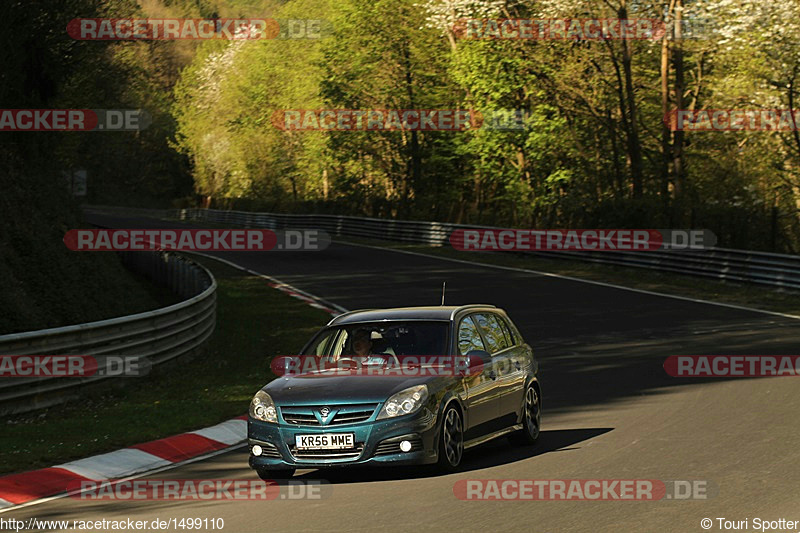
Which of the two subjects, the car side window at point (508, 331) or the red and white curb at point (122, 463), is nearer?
the red and white curb at point (122, 463)

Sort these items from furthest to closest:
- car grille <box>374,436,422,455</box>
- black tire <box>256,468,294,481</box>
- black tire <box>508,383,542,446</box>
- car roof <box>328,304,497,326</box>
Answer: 1. black tire <box>508,383,542,446</box>
2. car roof <box>328,304,497,326</box>
3. black tire <box>256,468,294,481</box>
4. car grille <box>374,436,422,455</box>

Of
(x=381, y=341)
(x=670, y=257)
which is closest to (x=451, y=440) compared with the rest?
(x=381, y=341)

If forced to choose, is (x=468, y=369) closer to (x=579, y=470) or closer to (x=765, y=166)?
(x=579, y=470)

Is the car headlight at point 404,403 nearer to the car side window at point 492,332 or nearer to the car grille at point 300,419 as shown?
the car grille at point 300,419

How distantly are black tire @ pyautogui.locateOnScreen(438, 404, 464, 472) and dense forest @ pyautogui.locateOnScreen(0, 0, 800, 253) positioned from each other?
56.0ft

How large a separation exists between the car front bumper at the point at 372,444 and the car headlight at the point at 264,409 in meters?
0.15

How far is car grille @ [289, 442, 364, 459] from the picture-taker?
955cm

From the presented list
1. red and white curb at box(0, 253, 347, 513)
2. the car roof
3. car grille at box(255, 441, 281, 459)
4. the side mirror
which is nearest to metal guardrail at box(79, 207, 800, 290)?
red and white curb at box(0, 253, 347, 513)

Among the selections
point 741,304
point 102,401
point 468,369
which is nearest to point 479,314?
point 468,369

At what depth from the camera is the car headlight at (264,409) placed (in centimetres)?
984

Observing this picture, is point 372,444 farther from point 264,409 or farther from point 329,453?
point 264,409

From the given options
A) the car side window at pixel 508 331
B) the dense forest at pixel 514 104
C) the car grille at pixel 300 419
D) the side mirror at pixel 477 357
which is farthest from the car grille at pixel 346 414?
the dense forest at pixel 514 104

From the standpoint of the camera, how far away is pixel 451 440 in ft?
32.9

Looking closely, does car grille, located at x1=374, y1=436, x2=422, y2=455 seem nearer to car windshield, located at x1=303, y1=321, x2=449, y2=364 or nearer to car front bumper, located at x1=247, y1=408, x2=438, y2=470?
car front bumper, located at x1=247, y1=408, x2=438, y2=470
